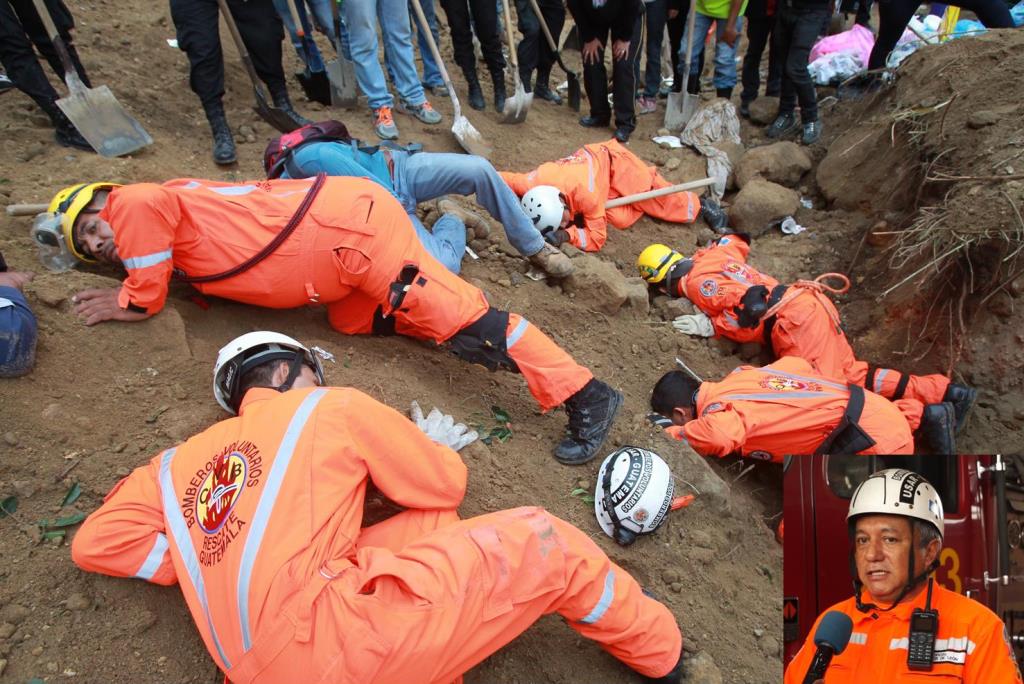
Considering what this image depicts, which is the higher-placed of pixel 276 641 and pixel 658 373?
pixel 276 641

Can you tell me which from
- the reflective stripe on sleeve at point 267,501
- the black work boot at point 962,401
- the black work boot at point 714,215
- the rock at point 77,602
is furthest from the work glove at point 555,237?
the rock at point 77,602

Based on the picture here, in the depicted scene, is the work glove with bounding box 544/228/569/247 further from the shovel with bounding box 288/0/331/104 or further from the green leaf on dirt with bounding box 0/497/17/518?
the green leaf on dirt with bounding box 0/497/17/518

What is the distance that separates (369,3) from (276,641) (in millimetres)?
4945

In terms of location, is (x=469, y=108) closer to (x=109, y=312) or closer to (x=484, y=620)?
(x=109, y=312)

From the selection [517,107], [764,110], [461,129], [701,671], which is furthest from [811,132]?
[701,671]

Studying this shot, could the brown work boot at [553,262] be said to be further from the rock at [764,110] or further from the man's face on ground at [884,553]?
the rock at [764,110]

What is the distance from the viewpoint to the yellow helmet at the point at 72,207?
3008 millimetres

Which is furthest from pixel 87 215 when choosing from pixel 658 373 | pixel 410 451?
pixel 658 373

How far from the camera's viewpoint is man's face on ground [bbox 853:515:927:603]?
132cm

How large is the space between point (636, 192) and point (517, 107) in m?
1.51

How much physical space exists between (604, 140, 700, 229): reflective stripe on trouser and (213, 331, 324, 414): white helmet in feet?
11.9

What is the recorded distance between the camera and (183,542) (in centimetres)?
197

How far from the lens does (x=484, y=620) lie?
1.86 meters

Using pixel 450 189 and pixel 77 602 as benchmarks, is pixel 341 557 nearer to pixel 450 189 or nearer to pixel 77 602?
pixel 77 602
